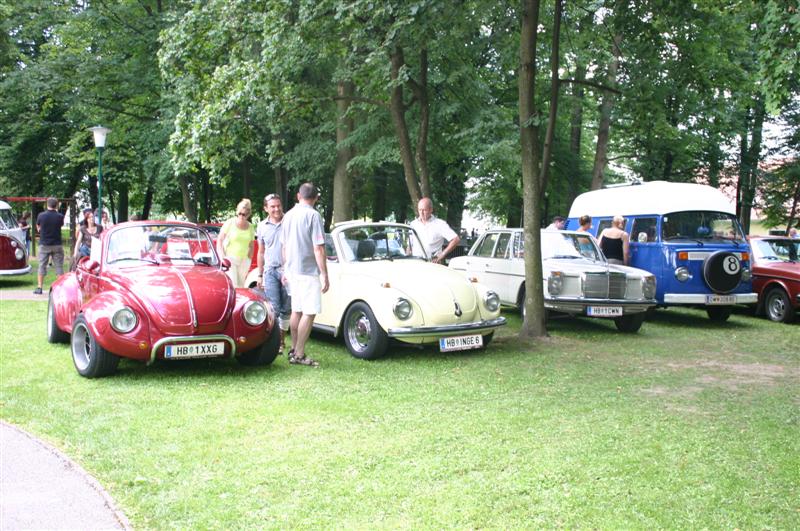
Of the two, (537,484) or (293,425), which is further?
(293,425)

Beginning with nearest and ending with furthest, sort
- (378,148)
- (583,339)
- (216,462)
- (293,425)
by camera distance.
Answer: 1. (216,462)
2. (293,425)
3. (583,339)
4. (378,148)

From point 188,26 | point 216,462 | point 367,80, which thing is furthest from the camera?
point 367,80

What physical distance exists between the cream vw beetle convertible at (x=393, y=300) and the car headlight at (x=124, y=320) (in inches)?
113

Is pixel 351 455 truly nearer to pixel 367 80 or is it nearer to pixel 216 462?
pixel 216 462

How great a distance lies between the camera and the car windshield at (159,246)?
8562 millimetres

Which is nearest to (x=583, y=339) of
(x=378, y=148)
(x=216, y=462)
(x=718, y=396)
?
(x=718, y=396)

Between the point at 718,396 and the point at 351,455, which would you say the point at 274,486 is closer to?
the point at 351,455

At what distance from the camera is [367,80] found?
49.4 ft

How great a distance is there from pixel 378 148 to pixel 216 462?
1752 cm

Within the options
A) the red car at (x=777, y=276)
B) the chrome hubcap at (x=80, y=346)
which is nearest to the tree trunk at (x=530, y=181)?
the chrome hubcap at (x=80, y=346)

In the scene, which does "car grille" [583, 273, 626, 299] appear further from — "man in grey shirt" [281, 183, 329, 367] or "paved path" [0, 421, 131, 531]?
"paved path" [0, 421, 131, 531]

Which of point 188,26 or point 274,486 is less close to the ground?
point 188,26

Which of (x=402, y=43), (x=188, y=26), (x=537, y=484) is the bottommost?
(x=537, y=484)

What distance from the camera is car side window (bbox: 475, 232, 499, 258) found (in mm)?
13555
